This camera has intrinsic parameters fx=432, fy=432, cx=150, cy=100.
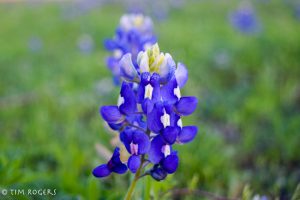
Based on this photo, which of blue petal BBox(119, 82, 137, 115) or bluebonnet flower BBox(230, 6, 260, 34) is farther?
bluebonnet flower BBox(230, 6, 260, 34)

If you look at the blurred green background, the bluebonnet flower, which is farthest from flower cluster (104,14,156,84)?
the bluebonnet flower

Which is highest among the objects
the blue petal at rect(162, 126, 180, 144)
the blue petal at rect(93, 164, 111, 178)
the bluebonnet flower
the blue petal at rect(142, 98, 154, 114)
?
the bluebonnet flower

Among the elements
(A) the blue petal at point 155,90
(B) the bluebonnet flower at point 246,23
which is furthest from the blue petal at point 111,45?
(B) the bluebonnet flower at point 246,23

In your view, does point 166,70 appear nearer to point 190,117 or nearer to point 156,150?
point 156,150

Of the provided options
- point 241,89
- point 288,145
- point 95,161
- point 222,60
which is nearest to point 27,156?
point 95,161

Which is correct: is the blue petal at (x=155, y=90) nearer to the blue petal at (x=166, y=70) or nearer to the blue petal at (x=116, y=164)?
the blue petal at (x=166, y=70)

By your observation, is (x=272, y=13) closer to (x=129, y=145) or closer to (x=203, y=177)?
(x=203, y=177)

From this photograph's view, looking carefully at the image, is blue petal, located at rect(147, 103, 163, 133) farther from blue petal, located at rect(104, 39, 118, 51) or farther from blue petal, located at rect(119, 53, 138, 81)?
blue petal, located at rect(104, 39, 118, 51)
